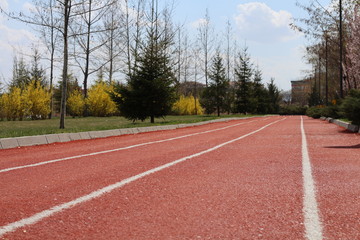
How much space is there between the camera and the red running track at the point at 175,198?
11.2ft

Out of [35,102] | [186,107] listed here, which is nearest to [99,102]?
[35,102]

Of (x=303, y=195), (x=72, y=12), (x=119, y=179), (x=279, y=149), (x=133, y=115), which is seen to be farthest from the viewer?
(x=133, y=115)

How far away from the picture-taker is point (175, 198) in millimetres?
4668

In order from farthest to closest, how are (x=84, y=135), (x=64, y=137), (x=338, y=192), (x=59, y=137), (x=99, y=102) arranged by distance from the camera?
1. (x=99, y=102)
2. (x=84, y=135)
3. (x=64, y=137)
4. (x=59, y=137)
5. (x=338, y=192)

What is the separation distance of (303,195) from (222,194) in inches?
42.0

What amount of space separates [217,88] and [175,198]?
46.3 meters

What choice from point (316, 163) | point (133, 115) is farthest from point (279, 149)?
point (133, 115)

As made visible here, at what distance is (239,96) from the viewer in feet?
207

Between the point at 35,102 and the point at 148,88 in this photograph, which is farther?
the point at 35,102

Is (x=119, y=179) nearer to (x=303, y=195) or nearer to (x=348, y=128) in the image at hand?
(x=303, y=195)

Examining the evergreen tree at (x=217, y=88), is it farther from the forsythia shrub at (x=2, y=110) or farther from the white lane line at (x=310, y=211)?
the white lane line at (x=310, y=211)

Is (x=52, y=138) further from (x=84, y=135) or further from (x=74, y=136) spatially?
(x=84, y=135)

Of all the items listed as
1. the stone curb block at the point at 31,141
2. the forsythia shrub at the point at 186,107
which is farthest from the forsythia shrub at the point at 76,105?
the stone curb block at the point at 31,141

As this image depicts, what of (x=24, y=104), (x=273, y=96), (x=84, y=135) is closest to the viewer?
(x=84, y=135)
